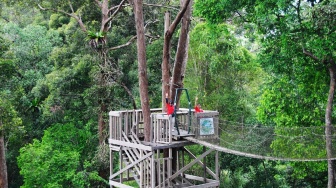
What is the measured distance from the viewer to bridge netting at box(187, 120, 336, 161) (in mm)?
8492

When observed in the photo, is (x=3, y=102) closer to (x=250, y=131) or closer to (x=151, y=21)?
(x=151, y=21)

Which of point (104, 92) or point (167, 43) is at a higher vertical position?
point (167, 43)

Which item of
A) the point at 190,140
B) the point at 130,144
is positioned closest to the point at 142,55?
the point at 130,144

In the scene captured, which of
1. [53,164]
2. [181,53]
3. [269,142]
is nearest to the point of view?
[269,142]

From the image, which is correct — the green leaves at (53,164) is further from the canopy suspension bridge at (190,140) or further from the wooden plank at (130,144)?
the wooden plank at (130,144)

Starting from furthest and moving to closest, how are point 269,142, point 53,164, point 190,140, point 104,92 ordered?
point 104,92 < point 53,164 < point 190,140 < point 269,142

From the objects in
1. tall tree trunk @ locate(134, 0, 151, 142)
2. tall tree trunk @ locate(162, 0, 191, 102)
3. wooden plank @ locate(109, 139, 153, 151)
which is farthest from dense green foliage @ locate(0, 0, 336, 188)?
wooden plank @ locate(109, 139, 153, 151)

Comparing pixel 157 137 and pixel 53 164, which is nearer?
pixel 157 137

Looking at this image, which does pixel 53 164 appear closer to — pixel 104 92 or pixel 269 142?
pixel 104 92

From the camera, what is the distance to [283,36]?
9.84 m

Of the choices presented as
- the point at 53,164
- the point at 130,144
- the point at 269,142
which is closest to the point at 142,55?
the point at 130,144

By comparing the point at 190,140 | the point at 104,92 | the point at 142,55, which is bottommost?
the point at 190,140

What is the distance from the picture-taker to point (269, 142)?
8852 millimetres

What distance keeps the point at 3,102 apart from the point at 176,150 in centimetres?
463
